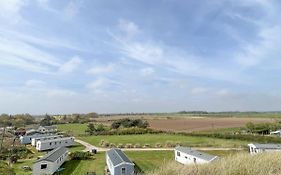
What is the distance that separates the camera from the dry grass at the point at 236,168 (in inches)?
234

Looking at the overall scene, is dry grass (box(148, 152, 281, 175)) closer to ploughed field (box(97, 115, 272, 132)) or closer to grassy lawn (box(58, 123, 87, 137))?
ploughed field (box(97, 115, 272, 132))

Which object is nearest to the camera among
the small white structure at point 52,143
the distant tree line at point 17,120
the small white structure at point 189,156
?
the small white structure at point 189,156

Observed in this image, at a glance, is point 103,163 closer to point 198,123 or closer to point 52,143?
point 52,143

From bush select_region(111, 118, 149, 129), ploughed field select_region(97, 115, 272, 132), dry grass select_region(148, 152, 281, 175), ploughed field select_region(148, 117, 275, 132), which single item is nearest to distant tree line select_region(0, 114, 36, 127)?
ploughed field select_region(97, 115, 272, 132)

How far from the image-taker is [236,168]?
19.9 ft

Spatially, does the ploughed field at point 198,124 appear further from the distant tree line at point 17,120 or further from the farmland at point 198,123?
the distant tree line at point 17,120

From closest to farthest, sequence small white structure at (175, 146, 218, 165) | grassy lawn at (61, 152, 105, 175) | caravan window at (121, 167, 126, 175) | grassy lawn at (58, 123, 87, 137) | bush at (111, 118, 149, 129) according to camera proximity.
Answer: caravan window at (121, 167, 126, 175)
small white structure at (175, 146, 218, 165)
grassy lawn at (61, 152, 105, 175)
grassy lawn at (58, 123, 87, 137)
bush at (111, 118, 149, 129)

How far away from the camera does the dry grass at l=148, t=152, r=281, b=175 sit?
5.93m

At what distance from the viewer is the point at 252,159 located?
22.4 feet

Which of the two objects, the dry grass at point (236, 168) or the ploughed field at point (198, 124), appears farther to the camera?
the ploughed field at point (198, 124)

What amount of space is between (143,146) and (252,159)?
45.3 metres

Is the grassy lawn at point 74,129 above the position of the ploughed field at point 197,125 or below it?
below

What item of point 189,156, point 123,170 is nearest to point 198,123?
point 189,156

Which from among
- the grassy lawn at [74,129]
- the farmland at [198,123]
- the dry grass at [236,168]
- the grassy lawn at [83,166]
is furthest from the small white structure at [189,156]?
the grassy lawn at [74,129]
